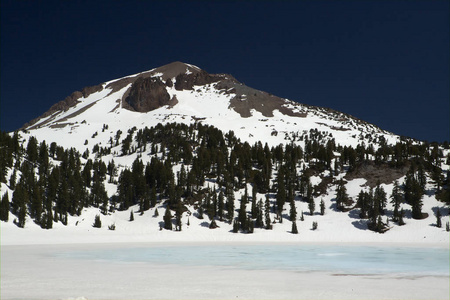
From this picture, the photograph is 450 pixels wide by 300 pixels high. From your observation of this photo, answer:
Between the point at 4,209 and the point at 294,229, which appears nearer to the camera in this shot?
the point at 4,209

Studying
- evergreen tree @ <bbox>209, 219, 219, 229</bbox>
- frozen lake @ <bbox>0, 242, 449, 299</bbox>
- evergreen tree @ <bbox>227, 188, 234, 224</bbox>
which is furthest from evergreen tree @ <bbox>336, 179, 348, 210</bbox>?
frozen lake @ <bbox>0, 242, 449, 299</bbox>

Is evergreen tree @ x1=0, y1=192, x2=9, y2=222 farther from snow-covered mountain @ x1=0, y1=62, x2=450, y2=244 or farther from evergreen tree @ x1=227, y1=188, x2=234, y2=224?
evergreen tree @ x1=227, y1=188, x2=234, y2=224

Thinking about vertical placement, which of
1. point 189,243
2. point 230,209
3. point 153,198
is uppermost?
point 153,198

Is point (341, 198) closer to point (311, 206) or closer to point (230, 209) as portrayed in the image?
point (311, 206)

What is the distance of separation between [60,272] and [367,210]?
63592 mm

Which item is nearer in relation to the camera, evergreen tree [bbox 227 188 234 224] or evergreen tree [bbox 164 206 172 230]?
evergreen tree [bbox 164 206 172 230]

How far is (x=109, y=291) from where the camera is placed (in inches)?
580

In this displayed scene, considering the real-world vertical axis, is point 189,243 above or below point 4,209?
below

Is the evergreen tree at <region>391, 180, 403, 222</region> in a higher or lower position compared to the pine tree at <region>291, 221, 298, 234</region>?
higher

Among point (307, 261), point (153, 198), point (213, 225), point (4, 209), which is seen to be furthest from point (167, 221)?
point (307, 261)

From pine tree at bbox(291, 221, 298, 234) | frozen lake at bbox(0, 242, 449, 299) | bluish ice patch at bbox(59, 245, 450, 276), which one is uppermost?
frozen lake at bbox(0, 242, 449, 299)

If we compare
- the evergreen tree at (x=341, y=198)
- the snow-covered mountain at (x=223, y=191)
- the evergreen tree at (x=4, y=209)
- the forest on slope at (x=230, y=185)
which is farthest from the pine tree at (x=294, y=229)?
the evergreen tree at (x=4, y=209)

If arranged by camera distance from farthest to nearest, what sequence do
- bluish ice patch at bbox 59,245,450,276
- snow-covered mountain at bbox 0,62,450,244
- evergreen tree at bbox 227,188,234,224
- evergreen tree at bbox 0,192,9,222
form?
evergreen tree at bbox 227,188,234,224 < snow-covered mountain at bbox 0,62,450,244 < evergreen tree at bbox 0,192,9,222 < bluish ice patch at bbox 59,245,450,276

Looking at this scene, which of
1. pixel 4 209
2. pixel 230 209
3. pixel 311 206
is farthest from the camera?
pixel 311 206
